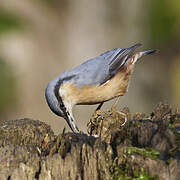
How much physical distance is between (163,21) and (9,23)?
177 inches

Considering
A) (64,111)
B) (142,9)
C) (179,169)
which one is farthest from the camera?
(142,9)

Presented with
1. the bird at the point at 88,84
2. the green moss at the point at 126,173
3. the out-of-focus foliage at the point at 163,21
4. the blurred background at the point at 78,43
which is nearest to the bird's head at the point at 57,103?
the bird at the point at 88,84

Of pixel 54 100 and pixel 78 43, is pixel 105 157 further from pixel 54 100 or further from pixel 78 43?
pixel 78 43

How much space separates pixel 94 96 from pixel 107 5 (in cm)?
864

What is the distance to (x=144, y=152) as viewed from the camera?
3.24 meters

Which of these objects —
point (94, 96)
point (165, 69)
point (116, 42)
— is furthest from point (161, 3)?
point (94, 96)

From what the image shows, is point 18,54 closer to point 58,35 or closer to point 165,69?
point 58,35

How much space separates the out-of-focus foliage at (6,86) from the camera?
39.9ft

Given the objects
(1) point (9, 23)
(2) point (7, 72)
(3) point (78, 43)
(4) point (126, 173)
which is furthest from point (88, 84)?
(3) point (78, 43)

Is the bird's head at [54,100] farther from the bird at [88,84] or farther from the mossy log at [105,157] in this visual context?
the mossy log at [105,157]

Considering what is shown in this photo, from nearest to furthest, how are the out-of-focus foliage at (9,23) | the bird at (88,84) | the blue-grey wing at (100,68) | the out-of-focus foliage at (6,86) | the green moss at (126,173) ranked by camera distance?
the green moss at (126,173), the bird at (88,84), the blue-grey wing at (100,68), the out-of-focus foliage at (6,86), the out-of-focus foliage at (9,23)

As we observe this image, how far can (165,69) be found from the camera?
1603cm

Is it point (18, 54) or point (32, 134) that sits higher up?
point (18, 54)

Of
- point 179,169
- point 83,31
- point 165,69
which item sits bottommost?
point 179,169
